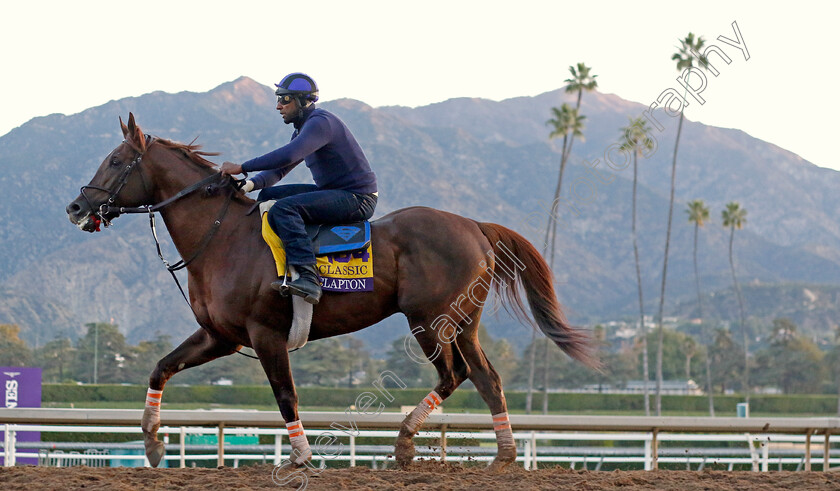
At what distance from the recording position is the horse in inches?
232

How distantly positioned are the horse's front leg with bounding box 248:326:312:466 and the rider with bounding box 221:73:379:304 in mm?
358

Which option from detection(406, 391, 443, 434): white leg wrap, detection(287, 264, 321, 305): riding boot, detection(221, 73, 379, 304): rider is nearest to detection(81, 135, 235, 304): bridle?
detection(221, 73, 379, 304): rider

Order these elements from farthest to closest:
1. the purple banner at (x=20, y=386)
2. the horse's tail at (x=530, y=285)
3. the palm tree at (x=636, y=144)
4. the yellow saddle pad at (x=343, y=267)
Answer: the purple banner at (x=20, y=386), the palm tree at (x=636, y=144), the horse's tail at (x=530, y=285), the yellow saddle pad at (x=343, y=267)

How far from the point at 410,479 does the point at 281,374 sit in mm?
1063

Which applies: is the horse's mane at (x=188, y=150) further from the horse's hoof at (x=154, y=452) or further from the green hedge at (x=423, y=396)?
the green hedge at (x=423, y=396)

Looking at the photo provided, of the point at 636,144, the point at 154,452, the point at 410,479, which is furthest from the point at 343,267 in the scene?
the point at 636,144

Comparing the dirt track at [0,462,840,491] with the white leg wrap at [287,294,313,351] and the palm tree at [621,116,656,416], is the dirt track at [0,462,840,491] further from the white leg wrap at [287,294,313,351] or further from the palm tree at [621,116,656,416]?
the palm tree at [621,116,656,416]

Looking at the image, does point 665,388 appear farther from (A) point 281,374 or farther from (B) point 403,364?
(A) point 281,374

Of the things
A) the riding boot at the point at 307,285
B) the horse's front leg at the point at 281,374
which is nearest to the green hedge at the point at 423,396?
the horse's front leg at the point at 281,374

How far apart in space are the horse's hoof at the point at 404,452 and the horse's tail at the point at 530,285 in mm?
1182

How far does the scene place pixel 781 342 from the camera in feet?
341

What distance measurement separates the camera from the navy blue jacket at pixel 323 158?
19.6 ft

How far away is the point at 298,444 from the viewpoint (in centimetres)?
590

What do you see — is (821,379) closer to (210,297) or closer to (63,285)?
(210,297)
